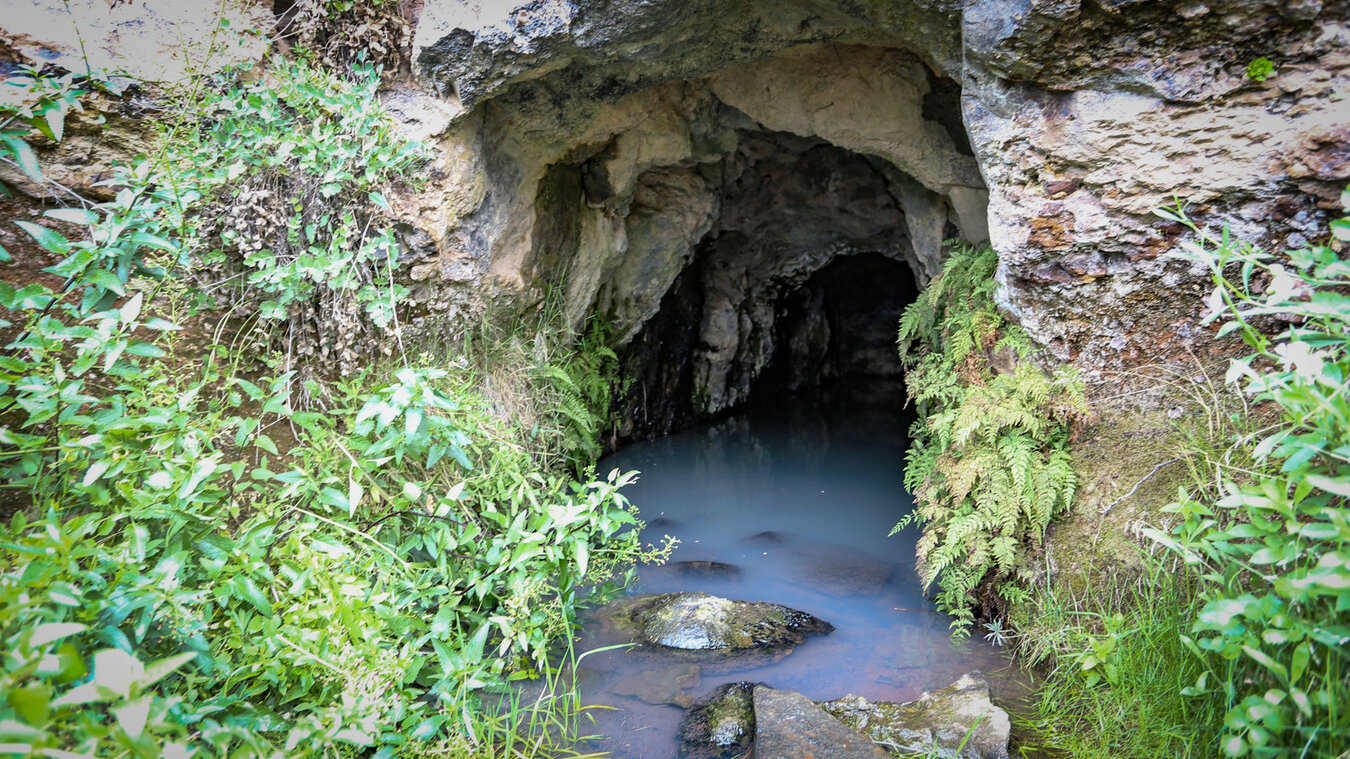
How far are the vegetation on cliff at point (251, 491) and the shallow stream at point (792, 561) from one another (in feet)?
1.54

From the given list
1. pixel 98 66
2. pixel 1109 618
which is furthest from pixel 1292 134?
pixel 98 66

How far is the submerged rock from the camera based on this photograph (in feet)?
12.3

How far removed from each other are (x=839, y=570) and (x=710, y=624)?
4.70 ft

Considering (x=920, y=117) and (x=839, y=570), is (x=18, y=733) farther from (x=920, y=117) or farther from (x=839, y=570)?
(x=920, y=117)

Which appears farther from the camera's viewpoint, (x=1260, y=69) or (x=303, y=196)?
(x=303, y=196)

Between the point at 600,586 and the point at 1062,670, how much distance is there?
2.43m

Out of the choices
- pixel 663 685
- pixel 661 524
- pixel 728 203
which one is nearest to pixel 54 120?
pixel 663 685

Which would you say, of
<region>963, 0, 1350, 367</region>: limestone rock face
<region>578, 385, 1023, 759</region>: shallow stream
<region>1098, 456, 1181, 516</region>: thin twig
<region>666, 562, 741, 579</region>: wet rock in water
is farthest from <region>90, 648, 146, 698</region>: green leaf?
<region>963, 0, 1350, 367</region>: limestone rock face

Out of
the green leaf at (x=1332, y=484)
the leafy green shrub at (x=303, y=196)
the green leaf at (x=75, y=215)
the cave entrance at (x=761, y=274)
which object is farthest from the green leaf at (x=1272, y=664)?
the cave entrance at (x=761, y=274)

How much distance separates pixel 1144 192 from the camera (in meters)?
3.20

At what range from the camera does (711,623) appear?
3861 millimetres

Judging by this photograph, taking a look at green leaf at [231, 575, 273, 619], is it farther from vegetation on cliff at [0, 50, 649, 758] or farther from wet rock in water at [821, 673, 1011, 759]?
wet rock in water at [821, 673, 1011, 759]

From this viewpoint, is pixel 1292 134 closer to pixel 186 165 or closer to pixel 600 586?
pixel 600 586

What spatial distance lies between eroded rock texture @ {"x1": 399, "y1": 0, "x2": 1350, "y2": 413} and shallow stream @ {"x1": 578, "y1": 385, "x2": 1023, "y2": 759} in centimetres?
161
